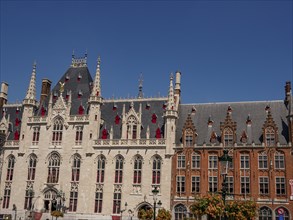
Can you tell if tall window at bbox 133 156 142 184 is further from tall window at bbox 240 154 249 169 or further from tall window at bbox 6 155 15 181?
tall window at bbox 6 155 15 181

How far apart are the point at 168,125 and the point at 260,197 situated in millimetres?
16261

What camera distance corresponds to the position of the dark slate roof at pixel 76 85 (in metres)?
66.1

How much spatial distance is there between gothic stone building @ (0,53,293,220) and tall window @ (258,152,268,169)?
0.74 ft

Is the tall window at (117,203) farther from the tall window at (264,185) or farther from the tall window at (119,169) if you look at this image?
the tall window at (264,185)

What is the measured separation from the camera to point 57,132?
63.8 m

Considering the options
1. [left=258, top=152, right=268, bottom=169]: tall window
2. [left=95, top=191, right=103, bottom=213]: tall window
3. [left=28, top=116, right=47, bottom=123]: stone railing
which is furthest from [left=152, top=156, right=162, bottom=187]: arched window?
[left=28, top=116, right=47, bottom=123]: stone railing

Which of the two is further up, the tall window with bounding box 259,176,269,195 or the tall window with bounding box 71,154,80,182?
the tall window with bounding box 71,154,80,182

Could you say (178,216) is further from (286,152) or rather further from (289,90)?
(289,90)

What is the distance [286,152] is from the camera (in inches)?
2114

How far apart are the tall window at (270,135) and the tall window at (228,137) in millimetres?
4731

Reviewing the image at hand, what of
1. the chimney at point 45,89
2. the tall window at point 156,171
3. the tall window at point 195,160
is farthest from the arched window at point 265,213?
the chimney at point 45,89

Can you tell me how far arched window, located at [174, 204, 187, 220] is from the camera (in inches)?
2179

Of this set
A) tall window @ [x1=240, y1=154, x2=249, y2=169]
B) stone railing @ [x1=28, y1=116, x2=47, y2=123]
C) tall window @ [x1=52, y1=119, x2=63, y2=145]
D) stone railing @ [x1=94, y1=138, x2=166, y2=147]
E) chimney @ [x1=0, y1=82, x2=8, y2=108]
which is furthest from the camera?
chimney @ [x1=0, y1=82, x2=8, y2=108]

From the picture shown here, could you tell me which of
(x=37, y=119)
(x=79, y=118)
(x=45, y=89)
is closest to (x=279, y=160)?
(x=79, y=118)
